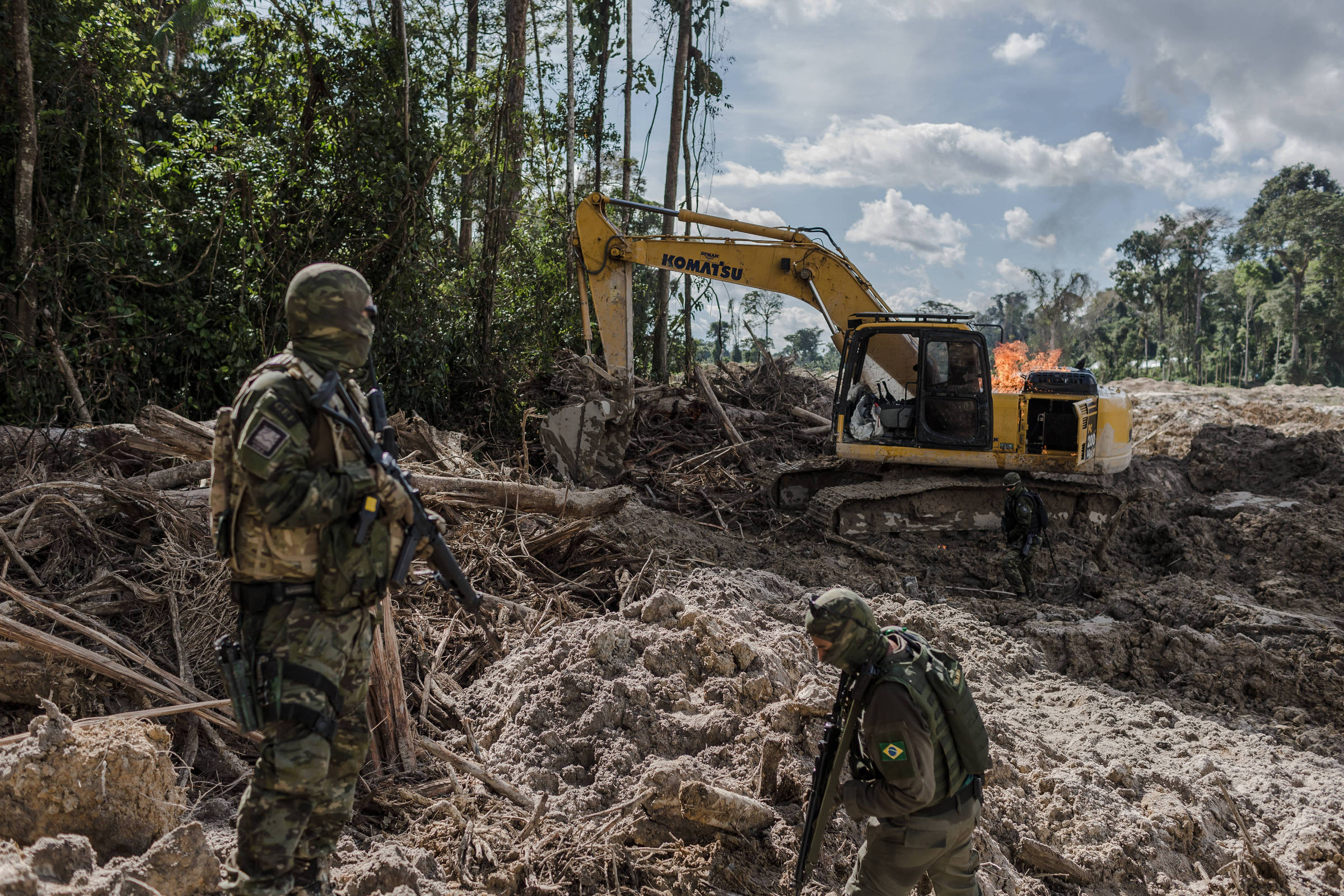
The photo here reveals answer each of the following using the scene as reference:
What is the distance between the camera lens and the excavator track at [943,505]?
8.96 meters

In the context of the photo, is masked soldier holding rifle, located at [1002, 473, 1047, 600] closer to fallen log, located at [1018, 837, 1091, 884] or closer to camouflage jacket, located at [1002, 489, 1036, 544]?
camouflage jacket, located at [1002, 489, 1036, 544]

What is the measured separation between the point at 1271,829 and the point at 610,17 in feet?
60.8

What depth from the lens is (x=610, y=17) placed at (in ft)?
Result: 60.0

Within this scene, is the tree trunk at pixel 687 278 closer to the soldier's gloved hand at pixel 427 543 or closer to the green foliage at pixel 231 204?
the green foliage at pixel 231 204

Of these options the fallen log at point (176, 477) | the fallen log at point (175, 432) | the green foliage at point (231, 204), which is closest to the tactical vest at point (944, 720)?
the fallen log at point (175, 432)

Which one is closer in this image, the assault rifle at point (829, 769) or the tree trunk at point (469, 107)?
the assault rifle at point (829, 769)

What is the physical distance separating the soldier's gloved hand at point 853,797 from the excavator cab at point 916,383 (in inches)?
254

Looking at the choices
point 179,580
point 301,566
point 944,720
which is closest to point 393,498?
point 301,566

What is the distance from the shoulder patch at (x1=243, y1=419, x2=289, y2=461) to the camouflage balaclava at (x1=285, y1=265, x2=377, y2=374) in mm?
293

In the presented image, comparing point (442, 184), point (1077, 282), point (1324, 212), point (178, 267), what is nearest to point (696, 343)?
point (442, 184)

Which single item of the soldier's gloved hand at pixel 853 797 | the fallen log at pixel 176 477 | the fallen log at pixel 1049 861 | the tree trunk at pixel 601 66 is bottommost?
the fallen log at pixel 1049 861

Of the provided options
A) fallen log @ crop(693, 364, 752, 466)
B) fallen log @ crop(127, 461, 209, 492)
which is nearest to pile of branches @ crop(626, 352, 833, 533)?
fallen log @ crop(693, 364, 752, 466)

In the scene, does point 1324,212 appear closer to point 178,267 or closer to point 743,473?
point 743,473

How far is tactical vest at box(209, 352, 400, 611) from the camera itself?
261cm
